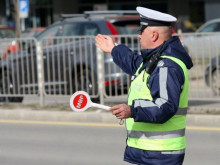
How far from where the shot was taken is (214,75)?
39.3ft

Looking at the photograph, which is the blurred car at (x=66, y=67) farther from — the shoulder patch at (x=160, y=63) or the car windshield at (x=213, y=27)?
the car windshield at (x=213, y=27)

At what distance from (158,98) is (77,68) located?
8.71 meters

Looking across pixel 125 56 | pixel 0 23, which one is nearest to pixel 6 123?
pixel 125 56

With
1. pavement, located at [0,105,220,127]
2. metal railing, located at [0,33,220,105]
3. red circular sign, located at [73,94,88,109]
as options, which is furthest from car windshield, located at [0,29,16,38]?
red circular sign, located at [73,94,88,109]

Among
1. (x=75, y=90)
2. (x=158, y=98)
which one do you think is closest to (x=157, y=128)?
(x=158, y=98)

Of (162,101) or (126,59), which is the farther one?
(126,59)

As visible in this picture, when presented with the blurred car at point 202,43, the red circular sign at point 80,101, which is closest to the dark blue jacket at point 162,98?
the red circular sign at point 80,101

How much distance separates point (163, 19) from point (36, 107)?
28.7 ft

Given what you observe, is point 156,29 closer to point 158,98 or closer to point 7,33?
point 158,98

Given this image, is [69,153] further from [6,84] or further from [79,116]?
[6,84]

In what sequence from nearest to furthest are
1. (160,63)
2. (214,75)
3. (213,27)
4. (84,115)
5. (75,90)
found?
(160,63)
(84,115)
(214,75)
(75,90)
(213,27)

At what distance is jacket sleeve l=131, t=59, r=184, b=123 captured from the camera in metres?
3.89

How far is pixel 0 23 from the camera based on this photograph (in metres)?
44.8

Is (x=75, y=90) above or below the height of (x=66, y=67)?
below
